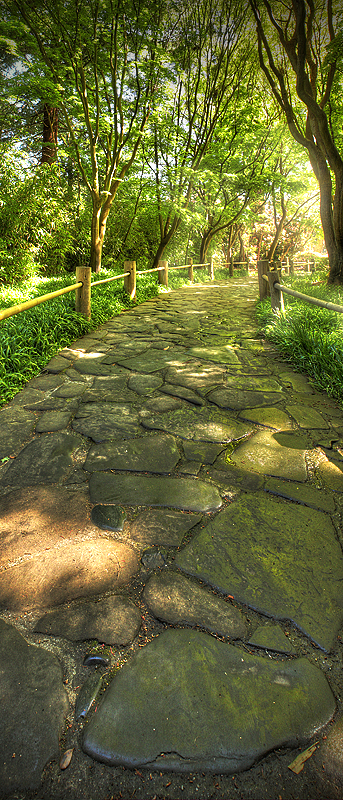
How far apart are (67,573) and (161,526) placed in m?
0.45

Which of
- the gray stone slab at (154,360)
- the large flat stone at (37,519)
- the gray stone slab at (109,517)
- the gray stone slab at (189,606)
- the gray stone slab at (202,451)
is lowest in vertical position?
the gray stone slab at (189,606)

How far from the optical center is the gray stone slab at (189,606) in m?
1.20

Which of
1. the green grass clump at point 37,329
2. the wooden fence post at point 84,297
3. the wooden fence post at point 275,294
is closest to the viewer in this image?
the green grass clump at point 37,329

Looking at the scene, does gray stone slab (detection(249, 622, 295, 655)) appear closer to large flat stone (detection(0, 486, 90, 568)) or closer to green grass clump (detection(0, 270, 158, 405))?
large flat stone (detection(0, 486, 90, 568))

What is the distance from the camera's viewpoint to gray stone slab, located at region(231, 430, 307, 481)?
2.04 m

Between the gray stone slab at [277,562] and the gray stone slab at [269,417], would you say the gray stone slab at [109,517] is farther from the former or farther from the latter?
the gray stone slab at [269,417]

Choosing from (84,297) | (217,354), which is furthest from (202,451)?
(84,297)

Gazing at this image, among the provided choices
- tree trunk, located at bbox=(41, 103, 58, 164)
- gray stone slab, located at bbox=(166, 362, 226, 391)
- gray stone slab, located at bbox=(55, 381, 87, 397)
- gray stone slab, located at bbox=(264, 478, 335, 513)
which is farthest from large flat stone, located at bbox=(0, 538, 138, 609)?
tree trunk, located at bbox=(41, 103, 58, 164)

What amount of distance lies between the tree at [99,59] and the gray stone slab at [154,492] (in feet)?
24.3

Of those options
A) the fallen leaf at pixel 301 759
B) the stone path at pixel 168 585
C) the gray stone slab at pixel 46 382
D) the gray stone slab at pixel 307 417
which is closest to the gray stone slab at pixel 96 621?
the stone path at pixel 168 585

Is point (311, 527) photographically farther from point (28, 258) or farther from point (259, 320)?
point (28, 258)

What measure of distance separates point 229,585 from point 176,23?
12.9 meters

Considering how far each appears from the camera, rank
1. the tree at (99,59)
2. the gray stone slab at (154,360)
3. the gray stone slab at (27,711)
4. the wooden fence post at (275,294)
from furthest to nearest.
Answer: the tree at (99,59) → the wooden fence post at (275,294) → the gray stone slab at (154,360) → the gray stone slab at (27,711)

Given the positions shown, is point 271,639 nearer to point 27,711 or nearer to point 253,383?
point 27,711
